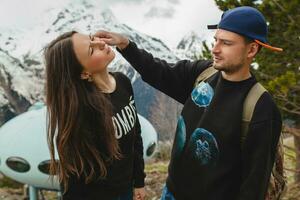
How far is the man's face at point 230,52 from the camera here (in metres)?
2.05

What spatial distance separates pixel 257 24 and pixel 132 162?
1.08 meters

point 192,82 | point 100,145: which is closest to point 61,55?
point 100,145

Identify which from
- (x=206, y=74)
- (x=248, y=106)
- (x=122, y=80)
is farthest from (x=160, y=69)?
(x=248, y=106)

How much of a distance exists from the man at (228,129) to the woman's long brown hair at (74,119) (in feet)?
1.31

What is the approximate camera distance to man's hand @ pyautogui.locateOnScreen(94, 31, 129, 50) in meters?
2.52

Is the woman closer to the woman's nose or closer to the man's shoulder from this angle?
the woman's nose

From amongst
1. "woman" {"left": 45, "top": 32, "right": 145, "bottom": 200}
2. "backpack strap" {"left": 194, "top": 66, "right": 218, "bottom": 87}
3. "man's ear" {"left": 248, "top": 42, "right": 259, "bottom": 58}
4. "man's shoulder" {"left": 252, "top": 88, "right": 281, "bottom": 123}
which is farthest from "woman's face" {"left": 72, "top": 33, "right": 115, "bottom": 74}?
"man's shoulder" {"left": 252, "top": 88, "right": 281, "bottom": 123}

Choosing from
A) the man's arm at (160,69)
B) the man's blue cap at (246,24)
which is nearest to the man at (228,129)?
the man's blue cap at (246,24)

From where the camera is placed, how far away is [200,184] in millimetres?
2172

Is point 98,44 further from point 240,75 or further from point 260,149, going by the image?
point 260,149

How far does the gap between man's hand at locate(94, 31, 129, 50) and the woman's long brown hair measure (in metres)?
0.15

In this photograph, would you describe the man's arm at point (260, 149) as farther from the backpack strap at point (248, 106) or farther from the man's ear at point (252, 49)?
the man's ear at point (252, 49)

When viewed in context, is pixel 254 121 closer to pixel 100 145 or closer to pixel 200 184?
pixel 200 184

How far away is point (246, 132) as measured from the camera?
6.62 ft
